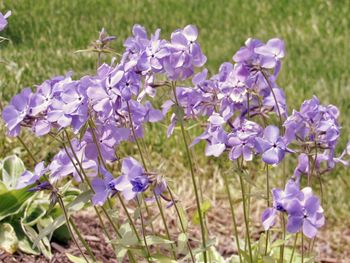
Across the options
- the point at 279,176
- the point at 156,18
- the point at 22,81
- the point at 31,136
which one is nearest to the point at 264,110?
the point at 279,176

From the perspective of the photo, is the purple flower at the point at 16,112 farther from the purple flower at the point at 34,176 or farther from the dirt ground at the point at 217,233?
the dirt ground at the point at 217,233

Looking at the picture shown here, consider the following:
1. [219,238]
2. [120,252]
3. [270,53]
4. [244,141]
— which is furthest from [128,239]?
[219,238]

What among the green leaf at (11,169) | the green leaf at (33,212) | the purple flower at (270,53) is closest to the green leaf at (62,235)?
the green leaf at (33,212)

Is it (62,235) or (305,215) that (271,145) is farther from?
(62,235)

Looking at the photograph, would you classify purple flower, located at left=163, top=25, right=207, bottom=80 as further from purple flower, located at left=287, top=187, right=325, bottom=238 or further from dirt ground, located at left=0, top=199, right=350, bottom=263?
dirt ground, located at left=0, top=199, right=350, bottom=263

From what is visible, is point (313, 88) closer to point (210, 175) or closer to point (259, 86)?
point (210, 175)

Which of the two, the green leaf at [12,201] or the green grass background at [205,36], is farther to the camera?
the green grass background at [205,36]
